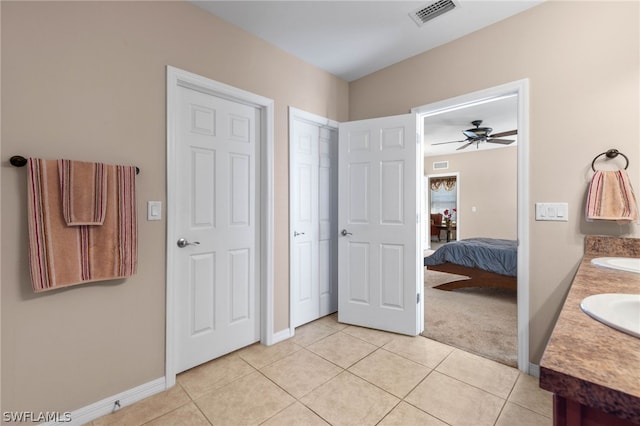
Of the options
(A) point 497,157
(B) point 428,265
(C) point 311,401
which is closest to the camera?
(C) point 311,401

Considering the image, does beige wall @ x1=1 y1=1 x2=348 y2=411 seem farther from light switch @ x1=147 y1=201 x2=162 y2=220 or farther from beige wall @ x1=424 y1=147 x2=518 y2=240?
beige wall @ x1=424 y1=147 x2=518 y2=240

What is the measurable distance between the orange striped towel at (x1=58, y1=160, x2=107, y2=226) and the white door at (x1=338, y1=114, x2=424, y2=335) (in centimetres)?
191

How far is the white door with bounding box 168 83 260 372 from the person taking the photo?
2002mm

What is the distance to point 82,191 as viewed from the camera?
4.91 ft

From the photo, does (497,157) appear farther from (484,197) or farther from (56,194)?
(56,194)

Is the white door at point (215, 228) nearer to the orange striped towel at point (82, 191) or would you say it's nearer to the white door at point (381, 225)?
the orange striped towel at point (82, 191)

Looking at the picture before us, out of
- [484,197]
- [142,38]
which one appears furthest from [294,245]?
[484,197]

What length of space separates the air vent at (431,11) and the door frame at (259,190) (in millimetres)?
1270

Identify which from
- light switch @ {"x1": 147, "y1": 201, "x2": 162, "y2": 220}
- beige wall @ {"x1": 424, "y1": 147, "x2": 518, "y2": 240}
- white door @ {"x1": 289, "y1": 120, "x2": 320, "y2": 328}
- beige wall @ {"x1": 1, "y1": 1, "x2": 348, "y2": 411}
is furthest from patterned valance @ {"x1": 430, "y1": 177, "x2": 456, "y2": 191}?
light switch @ {"x1": 147, "y1": 201, "x2": 162, "y2": 220}

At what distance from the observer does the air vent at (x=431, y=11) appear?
1.95 meters

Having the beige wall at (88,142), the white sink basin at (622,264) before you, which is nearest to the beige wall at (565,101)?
the white sink basin at (622,264)

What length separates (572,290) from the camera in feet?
3.34

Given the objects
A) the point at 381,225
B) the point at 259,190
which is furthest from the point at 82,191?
the point at 381,225

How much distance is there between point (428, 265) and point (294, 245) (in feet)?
7.74
